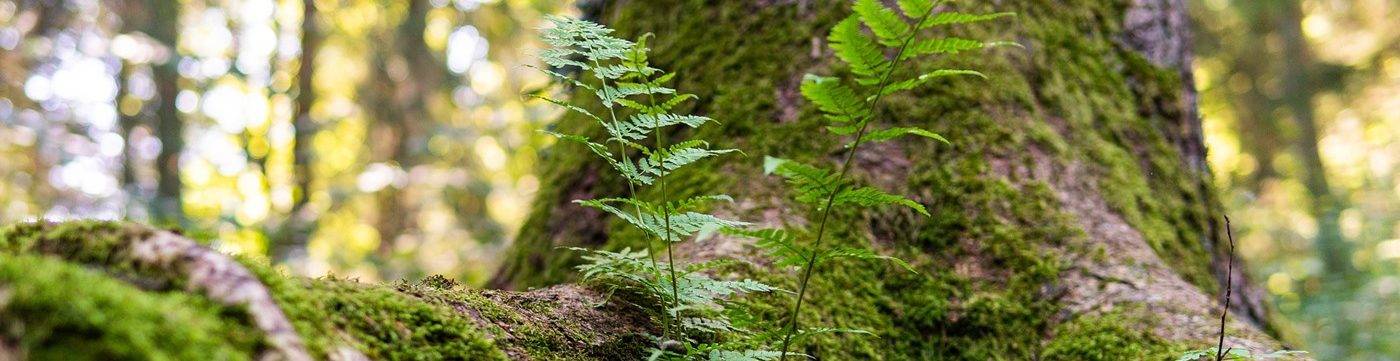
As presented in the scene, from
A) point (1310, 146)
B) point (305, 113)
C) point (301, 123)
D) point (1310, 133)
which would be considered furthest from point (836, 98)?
Answer: point (1310, 133)

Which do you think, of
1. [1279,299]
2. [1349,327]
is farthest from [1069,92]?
[1349,327]

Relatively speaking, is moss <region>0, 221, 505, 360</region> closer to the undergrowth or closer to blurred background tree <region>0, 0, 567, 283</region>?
the undergrowth

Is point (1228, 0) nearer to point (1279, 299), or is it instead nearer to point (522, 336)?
point (1279, 299)

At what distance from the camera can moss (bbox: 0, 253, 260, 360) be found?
99 cm

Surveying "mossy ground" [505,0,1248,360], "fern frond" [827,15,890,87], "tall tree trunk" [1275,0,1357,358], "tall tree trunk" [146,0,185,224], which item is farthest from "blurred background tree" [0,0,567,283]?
"tall tree trunk" [1275,0,1357,358]

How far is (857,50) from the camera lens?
162 cm

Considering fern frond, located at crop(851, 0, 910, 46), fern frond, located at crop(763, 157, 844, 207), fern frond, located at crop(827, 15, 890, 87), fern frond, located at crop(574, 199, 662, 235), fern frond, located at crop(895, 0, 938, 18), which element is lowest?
fern frond, located at crop(574, 199, 662, 235)

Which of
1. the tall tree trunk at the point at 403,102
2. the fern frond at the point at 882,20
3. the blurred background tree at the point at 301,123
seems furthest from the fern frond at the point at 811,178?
the tall tree trunk at the point at 403,102

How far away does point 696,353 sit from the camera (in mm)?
1819

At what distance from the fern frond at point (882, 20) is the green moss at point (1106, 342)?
1.36 metres

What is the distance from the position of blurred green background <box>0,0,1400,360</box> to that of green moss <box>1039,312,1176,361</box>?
183 inches

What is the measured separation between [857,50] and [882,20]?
82 millimetres

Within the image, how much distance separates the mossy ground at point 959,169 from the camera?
2.62 meters

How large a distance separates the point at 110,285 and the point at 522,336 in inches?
33.8
